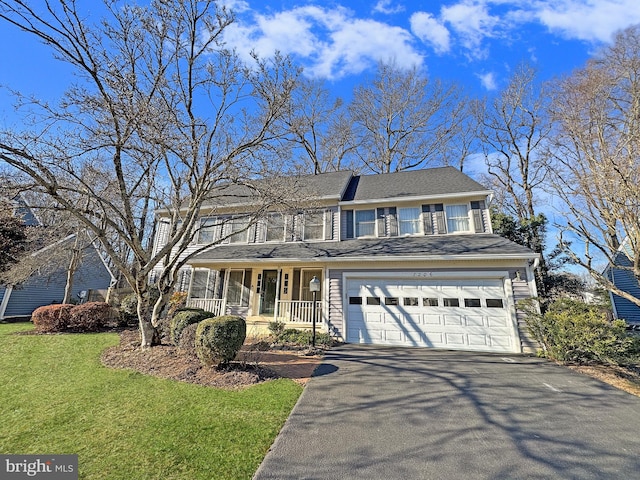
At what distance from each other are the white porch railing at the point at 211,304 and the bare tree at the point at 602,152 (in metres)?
12.7

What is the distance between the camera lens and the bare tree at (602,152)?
274 inches

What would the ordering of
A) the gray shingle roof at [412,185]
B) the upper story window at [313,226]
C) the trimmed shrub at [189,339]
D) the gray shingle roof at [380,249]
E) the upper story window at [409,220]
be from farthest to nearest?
the upper story window at [313,226] < the gray shingle roof at [412,185] < the upper story window at [409,220] < the gray shingle roof at [380,249] < the trimmed shrub at [189,339]

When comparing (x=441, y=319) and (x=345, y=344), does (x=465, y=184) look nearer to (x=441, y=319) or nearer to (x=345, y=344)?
(x=441, y=319)

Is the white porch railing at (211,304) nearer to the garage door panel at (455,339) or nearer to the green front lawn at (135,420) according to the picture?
the green front lawn at (135,420)

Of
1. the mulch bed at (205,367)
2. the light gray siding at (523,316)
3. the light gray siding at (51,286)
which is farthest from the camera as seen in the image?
the light gray siding at (51,286)

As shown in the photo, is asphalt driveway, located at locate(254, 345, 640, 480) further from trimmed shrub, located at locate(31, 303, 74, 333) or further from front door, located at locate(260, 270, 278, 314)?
trimmed shrub, located at locate(31, 303, 74, 333)

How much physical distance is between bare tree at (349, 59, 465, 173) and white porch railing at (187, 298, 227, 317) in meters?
15.6

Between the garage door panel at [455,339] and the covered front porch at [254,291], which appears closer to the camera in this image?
the garage door panel at [455,339]

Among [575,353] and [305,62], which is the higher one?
[305,62]

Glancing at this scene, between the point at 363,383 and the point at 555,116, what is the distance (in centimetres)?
992

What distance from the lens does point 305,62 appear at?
8.97m

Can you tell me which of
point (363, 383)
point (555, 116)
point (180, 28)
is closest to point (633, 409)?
point (363, 383)

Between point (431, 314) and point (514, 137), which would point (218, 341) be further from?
point (514, 137)

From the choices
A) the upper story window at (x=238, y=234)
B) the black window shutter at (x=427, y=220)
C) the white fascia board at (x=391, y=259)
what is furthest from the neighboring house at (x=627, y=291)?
the upper story window at (x=238, y=234)
